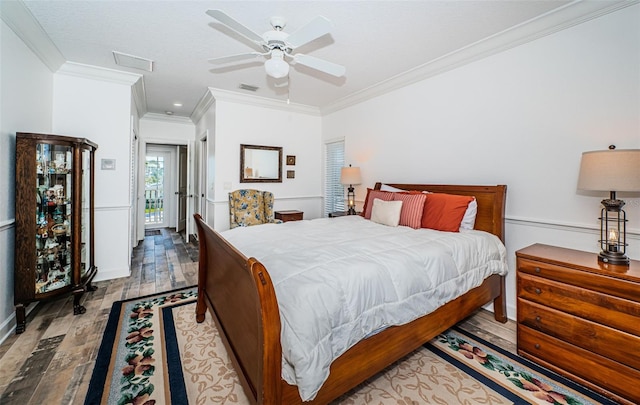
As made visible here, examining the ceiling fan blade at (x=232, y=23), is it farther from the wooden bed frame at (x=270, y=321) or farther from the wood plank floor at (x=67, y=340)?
the wood plank floor at (x=67, y=340)

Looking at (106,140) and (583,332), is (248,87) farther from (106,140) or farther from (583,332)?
(583,332)

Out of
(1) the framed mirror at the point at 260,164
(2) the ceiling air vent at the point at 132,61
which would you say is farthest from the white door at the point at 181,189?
(2) the ceiling air vent at the point at 132,61

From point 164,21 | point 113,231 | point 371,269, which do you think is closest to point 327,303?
point 371,269

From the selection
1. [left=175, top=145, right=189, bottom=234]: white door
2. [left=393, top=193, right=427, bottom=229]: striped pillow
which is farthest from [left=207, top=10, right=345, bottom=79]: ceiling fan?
[left=175, top=145, right=189, bottom=234]: white door

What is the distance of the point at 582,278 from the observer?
170cm

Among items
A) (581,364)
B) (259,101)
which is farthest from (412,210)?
(259,101)

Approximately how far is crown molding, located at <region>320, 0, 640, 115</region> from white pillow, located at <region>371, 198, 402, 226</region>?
1.60m

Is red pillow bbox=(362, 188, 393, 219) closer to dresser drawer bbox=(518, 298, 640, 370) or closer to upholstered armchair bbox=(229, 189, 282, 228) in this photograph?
dresser drawer bbox=(518, 298, 640, 370)

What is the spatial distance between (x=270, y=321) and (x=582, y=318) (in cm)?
195

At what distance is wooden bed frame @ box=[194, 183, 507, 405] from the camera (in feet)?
3.64

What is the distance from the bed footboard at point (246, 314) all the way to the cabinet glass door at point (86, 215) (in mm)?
1548

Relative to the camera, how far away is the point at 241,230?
2.50m

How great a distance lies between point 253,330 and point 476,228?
2346mm

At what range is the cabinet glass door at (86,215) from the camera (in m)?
2.89
